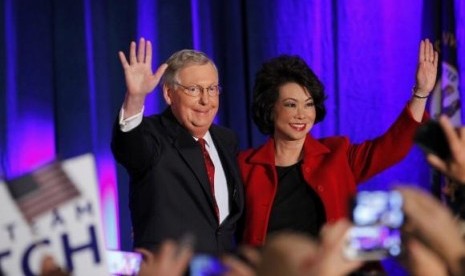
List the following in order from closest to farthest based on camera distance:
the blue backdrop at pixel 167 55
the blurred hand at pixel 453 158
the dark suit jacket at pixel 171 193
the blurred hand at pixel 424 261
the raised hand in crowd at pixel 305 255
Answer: the raised hand in crowd at pixel 305 255 → the blurred hand at pixel 424 261 → the blurred hand at pixel 453 158 → the dark suit jacket at pixel 171 193 → the blue backdrop at pixel 167 55

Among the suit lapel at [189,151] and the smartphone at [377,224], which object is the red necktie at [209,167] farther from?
the smartphone at [377,224]

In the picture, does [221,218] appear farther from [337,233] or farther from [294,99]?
[337,233]

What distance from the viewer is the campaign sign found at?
1.32 m

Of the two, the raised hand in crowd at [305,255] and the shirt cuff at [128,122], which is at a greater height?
the raised hand in crowd at [305,255]

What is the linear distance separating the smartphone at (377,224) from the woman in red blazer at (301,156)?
3.85ft

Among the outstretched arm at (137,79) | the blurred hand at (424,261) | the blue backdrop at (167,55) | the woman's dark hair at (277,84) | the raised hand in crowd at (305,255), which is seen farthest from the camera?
the blue backdrop at (167,55)

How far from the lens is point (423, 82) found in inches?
96.5

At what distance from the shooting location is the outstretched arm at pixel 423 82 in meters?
2.44

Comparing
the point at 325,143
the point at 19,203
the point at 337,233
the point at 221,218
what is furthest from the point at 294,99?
the point at 337,233

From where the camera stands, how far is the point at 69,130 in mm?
3459

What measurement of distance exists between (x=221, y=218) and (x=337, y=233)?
4.24 ft

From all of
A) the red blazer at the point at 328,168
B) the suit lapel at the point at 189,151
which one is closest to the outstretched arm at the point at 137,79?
the suit lapel at the point at 189,151

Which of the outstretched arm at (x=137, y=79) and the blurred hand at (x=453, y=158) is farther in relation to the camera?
the outstretched arm at (x=137, y=79)

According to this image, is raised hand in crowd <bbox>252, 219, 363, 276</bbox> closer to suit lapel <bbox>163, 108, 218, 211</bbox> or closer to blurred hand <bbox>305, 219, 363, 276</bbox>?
blurred hand <bbox>305, 219, 363, 276</bbox>
